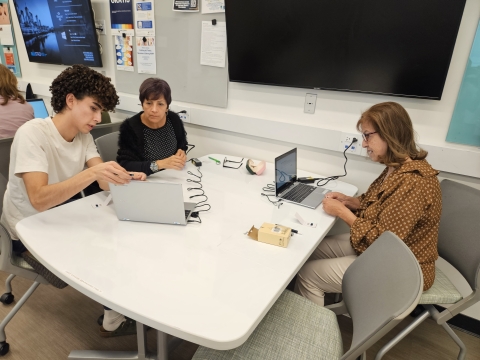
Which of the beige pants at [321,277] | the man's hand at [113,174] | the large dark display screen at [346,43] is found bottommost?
the beige pants at [321,277]

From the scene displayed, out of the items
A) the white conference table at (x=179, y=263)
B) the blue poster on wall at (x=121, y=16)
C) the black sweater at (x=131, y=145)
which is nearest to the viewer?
the white conference table at (x=179, y=263)

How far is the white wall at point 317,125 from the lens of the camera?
1.61 meters

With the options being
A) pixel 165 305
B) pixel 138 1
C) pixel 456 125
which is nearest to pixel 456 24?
pixel 456 125

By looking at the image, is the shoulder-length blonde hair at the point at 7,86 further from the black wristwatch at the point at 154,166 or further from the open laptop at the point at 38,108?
the black wristwatch at the point at 154,166

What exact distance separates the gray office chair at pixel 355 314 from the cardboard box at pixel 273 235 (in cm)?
24

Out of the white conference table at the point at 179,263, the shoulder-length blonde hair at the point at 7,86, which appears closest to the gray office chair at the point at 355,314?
the white conference table at the point at 179,263

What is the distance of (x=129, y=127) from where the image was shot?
185cm

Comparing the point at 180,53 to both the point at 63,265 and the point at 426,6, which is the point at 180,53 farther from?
the point at 63,265

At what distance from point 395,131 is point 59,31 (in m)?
3.19

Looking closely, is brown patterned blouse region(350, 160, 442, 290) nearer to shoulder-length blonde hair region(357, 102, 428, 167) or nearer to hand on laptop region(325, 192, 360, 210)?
shoulder-length blonde hair region(357, 102, 428, 167)

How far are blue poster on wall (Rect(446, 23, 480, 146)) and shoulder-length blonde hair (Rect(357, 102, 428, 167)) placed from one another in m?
0.43

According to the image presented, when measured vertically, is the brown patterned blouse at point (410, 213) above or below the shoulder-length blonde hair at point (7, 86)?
below

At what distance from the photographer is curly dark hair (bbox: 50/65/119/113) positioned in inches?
51.6

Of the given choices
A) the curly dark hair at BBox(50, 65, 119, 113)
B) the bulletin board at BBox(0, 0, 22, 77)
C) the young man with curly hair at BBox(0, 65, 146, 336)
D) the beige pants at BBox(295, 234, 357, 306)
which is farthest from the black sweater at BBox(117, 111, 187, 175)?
the bulletin board at BBox(0, 0, 22, 77)
